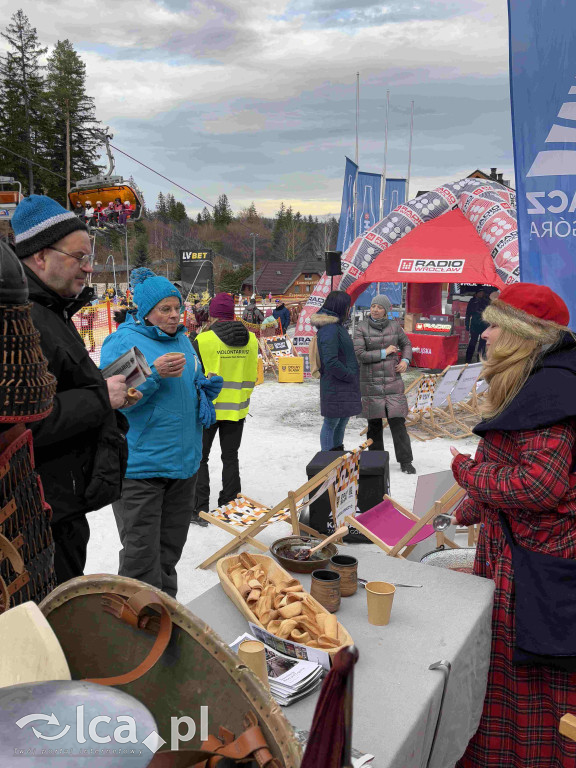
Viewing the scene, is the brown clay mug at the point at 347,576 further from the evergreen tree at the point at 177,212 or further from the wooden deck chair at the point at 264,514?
the evergreen tree at the point at 177,212

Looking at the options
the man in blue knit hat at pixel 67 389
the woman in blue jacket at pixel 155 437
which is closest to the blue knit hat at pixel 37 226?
the man in blue knit hat at pixel 67 389

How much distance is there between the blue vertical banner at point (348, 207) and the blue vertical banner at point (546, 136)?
12.4 meters

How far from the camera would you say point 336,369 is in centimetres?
579

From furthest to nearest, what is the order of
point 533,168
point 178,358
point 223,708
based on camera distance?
point 533,168
point 178,358
point 223,708

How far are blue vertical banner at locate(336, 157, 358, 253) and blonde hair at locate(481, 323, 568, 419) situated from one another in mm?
13691

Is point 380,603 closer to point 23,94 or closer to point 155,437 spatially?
point 155,437

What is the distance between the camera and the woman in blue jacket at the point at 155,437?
3.07 meters

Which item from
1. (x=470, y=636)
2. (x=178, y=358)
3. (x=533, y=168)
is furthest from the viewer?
(x=533, y=168)

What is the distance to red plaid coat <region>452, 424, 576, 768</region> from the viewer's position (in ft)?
6.66

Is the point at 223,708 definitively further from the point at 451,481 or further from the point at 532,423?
the point at 451,481

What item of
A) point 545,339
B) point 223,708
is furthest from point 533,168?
point 223,708

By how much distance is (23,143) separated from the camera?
3919 centimetres

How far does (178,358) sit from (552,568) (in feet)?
6.41

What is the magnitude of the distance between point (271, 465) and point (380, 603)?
15.8 ft
